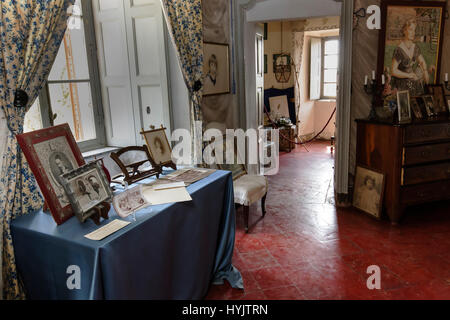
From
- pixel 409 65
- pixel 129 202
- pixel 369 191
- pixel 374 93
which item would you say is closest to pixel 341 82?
pixel 374 93

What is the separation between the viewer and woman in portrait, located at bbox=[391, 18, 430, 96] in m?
4.21

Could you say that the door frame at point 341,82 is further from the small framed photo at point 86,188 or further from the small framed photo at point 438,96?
the small framed photo at point 86,188

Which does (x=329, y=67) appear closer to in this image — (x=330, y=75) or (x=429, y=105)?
(x=330, y=75)

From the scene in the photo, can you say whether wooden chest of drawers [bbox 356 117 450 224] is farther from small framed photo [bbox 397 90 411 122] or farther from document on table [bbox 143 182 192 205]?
document on table [bbox 143 182 192 205]

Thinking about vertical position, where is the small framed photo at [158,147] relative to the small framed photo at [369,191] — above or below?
above

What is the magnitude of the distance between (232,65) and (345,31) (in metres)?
1.44

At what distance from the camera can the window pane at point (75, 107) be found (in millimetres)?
3082

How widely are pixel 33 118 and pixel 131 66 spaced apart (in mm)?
1048

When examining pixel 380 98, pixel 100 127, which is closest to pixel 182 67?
pixel 100 127

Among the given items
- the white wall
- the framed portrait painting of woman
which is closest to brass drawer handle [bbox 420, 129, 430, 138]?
the framed portrait painting of woman

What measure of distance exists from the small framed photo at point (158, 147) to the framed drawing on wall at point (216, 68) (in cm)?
124

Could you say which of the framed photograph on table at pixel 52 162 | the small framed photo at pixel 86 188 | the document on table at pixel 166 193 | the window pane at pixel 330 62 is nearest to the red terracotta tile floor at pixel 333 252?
the document on table at pixel 166 193

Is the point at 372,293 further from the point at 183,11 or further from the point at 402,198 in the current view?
the point at 183,11

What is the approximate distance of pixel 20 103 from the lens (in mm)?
2059
